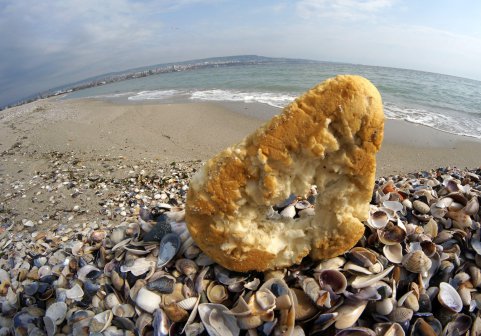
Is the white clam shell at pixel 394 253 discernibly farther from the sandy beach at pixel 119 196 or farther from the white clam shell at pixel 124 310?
the white clam shell at pixel 124 310

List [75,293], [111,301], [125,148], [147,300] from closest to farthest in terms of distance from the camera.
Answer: [147,300], [111,301], [75,293], [125,148]

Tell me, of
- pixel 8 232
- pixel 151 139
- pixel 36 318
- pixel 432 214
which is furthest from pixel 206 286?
pixel 151 139

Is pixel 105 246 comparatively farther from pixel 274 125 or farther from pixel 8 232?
pixel 8 232

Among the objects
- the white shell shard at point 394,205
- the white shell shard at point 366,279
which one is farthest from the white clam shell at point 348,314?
the white shell shard at point 394,205

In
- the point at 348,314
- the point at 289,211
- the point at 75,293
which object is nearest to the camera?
the point at 348,314

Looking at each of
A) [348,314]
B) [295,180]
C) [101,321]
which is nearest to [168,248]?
[101,321]

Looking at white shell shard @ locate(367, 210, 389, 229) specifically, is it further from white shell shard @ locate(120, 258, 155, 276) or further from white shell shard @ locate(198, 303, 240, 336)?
white shell shard @ locate(120, 258, 155, 276)

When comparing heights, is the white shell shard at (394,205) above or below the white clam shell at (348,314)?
above

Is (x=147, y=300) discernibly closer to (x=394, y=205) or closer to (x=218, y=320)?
(x=218, y=320)

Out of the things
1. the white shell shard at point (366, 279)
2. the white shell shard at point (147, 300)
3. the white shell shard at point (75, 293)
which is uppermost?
the white shell shard at point (366, 279)
